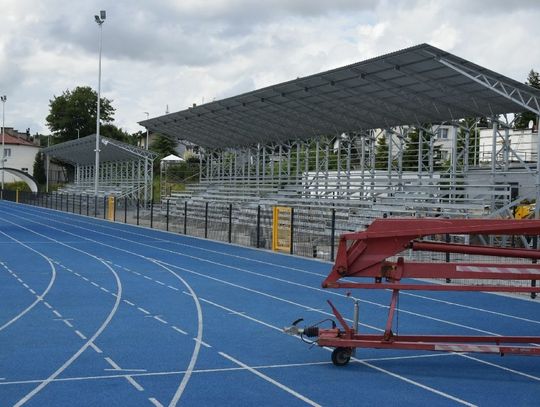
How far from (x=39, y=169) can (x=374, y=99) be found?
77579 mm

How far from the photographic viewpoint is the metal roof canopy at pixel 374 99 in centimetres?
2162

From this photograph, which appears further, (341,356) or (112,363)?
(112,363)

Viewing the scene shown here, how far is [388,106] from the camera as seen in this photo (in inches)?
1104

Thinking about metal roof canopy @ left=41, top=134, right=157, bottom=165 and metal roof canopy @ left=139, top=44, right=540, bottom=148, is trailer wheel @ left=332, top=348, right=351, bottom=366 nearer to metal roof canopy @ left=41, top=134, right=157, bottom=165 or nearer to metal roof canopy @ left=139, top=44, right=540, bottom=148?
metal roof canopy @ left=139, top=44, right=540, bottom=148

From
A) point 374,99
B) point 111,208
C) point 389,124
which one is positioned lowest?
point 111,208

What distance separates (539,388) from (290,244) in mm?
15826

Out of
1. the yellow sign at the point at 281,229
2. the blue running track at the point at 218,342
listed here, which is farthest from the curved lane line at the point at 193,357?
the yellow sign at the point at 281,229

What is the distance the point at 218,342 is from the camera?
9477 mm

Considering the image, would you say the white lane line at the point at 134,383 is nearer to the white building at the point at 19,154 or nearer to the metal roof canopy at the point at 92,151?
the metal roof canopy at the point at 92,151

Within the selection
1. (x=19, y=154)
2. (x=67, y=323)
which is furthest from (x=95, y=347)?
(x=19, y=154)

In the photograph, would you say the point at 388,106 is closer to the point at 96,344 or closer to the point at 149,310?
the point at 149,310

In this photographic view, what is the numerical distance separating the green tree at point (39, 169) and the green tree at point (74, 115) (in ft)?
12.7

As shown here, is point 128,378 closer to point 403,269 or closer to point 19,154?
point 403,269

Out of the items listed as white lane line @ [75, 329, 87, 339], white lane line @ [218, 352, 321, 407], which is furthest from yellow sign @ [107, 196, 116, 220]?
white lane line @ [218, 352, 321, 407]
